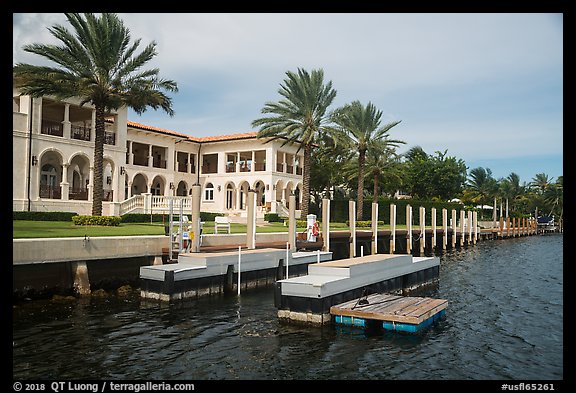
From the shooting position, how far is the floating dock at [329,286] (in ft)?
48.6

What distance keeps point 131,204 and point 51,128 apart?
7.92m

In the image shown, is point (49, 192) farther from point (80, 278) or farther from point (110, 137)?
point (80, 278)

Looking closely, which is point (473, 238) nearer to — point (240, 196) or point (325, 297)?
point (240, 196)

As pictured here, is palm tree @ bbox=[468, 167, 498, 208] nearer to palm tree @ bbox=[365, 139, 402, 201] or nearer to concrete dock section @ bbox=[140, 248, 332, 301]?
palm tree @ bbox=[365, 139, 402, 201]

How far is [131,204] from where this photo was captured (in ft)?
124

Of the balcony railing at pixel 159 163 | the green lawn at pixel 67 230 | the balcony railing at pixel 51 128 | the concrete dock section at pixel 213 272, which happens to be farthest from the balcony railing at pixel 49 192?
the concrete dock section at pixel 213 272

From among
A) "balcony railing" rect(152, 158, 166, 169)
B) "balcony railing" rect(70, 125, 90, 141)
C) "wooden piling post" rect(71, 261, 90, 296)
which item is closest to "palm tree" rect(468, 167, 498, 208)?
"balcony railing" rect(152, 158, 166, 169)

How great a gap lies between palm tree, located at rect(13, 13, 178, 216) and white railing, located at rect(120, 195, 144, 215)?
330 inches

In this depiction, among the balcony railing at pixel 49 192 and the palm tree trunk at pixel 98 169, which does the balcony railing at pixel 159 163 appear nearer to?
the balcony railing at pixel 49 192

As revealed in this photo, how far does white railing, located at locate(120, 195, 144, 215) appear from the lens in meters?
37.2

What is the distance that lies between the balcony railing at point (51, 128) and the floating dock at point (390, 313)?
2893cm

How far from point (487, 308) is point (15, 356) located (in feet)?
49.8
